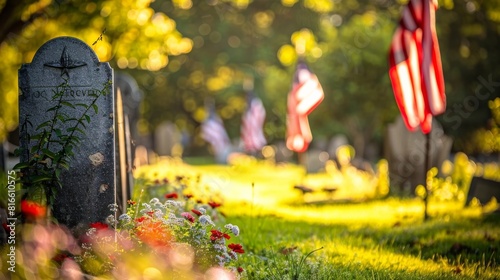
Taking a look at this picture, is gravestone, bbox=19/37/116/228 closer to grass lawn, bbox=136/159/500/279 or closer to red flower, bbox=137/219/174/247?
red flower, bbox=137/219/174/247

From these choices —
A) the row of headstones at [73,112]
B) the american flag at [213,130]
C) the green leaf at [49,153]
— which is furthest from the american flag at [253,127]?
the green leaf at [49,153]

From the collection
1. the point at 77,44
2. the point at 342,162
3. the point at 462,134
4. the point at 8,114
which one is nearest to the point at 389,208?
the point at 342,162

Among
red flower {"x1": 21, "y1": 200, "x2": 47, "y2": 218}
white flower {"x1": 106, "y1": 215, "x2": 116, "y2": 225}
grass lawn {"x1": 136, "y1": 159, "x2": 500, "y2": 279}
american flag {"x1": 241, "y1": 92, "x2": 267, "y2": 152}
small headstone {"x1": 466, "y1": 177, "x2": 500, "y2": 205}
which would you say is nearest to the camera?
red flower {"x1": 21, "y1": 200, "x2": 47, "y2": 218}

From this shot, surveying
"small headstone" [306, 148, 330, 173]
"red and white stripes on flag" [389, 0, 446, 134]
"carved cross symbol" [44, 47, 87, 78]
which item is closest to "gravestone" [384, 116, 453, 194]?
"red and white stripes on flag" [389, 0, 446, 134]

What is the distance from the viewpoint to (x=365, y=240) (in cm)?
852

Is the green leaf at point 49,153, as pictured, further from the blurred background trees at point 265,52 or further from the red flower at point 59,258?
the blurred background trees at point 265,52

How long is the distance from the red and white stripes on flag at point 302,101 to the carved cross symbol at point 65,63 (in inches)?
324

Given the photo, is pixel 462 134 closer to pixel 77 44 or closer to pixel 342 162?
pixel 342 162

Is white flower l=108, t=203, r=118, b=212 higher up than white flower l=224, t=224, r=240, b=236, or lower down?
higher up

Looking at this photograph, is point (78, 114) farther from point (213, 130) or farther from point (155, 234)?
point (213, 130)

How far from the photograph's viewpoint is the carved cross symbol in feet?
21.2

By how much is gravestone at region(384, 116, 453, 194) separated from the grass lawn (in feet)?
3.19

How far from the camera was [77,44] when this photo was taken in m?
6.50

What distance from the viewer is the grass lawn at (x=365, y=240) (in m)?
6.30
